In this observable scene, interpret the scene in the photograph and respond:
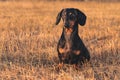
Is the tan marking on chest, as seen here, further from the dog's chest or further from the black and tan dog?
the dog's chest

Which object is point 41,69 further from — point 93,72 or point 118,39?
point 118,39

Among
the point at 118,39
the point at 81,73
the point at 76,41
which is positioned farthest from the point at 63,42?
the point at 118,39

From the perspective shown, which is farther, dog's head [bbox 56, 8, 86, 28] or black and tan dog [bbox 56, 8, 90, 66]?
black and tan dog [bbox 56, 8, 90, 66]

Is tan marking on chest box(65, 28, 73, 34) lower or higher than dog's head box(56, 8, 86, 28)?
lower

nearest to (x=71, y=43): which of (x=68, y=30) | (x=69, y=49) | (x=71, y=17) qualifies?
(x=69, y=49)

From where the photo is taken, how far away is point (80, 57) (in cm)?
627

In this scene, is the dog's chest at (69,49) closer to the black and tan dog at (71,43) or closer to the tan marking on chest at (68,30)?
the black and tan dog at (71,43)

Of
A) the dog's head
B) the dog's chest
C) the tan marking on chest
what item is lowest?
the dog's chest

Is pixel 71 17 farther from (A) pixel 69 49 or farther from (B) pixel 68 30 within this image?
(A) pixel 69 49

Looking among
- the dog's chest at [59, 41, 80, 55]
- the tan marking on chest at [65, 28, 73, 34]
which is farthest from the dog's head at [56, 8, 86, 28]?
the dog's chest at [59, 41, 80, 55]

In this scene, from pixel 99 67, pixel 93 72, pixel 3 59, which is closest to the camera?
pixel 93 72

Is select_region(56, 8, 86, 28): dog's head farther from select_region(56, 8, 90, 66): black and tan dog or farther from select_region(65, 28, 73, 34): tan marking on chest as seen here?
select_region(65, 28, 73, 34): tan marking on chest

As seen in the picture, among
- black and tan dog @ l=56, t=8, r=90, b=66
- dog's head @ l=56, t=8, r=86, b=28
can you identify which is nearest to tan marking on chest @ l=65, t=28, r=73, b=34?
black and tan dog @ l=56, t=8, r=90, b=66

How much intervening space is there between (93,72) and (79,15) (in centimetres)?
99
